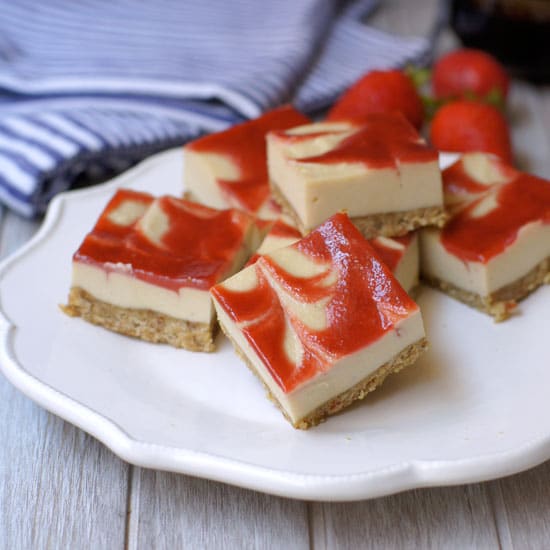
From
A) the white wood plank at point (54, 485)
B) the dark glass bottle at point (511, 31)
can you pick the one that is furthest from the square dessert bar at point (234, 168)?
the dark glass bottle at point (511, 31)

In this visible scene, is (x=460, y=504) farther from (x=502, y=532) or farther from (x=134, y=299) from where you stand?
(x=134, y=299)

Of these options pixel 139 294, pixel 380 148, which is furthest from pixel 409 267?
pixel 139 294

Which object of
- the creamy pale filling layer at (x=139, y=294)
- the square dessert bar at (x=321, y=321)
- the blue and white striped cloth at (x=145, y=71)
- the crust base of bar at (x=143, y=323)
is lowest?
the blue and white striped cloth at (x=145, y=71)

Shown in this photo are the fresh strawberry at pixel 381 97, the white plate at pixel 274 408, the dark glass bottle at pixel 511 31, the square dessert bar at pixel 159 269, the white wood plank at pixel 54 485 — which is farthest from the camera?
the dark glass bottle at pixel 511 31

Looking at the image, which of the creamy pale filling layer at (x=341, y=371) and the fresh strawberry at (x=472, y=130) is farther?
the fresh strawberry at (x=472, y=130)

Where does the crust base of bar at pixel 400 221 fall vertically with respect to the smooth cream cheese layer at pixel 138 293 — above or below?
above

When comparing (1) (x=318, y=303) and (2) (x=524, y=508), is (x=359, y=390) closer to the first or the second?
(1) (x=318, y=303)

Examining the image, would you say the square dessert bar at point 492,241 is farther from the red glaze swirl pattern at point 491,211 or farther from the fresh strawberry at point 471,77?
the fresh strawberry at point 471,77
